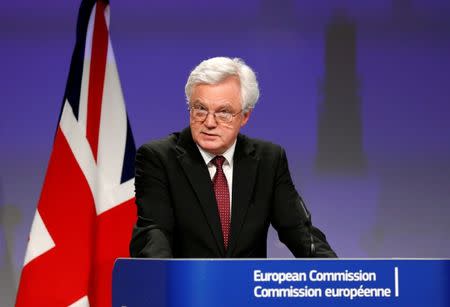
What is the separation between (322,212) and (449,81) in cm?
97

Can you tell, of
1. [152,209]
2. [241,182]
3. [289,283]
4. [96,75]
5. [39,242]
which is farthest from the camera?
[96,75]

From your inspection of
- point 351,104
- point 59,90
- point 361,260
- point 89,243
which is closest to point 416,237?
point 351,104

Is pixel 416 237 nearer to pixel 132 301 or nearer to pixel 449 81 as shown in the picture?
pixel 449 81

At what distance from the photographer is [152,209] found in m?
2.15

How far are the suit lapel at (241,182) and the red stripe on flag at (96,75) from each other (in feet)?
4.18

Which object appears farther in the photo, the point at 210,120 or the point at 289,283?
the point at 210,120

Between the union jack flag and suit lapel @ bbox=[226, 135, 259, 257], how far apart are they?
1.24 metres

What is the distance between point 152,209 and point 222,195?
8.6 inches

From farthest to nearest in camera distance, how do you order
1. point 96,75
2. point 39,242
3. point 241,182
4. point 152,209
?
1. point 96,75
2. point 39,242
3. point 241,182
4. point 152,209

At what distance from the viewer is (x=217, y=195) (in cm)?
223

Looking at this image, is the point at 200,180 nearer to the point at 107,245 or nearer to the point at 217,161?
the point at 217,161

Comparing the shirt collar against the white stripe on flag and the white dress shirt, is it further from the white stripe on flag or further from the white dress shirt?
the white stripe on flag

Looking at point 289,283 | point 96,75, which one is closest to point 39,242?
point 96,75

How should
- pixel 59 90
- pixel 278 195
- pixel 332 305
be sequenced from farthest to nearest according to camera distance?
1. pixel 59 90
2. pixel 278 195
3. pixel 332 305
